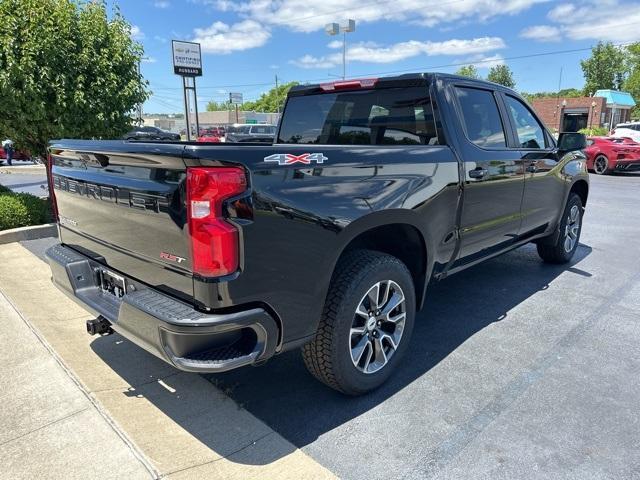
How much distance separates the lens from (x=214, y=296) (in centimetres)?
213

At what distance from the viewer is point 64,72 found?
6516 mm

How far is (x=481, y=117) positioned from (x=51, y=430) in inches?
144

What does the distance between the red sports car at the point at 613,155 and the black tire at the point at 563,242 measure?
12.5 metres

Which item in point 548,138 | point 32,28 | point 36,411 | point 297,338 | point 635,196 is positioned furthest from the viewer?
point 635,196

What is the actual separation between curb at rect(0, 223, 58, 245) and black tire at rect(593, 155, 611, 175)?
17.0m

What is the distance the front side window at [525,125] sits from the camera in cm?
442

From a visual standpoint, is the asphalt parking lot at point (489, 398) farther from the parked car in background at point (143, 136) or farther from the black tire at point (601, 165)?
the black tire at point (601, 165)

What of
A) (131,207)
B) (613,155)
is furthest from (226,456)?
(613,155)

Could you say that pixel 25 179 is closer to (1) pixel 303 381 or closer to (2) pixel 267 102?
(1) pixel 303 381

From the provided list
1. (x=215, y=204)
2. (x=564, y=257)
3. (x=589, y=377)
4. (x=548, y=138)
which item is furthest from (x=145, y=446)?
(x=564, y=257)

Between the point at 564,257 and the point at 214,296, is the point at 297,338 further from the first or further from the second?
the point at 564,257

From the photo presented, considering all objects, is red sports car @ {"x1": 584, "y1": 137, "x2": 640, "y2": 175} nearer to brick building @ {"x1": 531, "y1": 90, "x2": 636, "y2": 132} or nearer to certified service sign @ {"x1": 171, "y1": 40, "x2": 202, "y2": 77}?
certified service sign @ {"x1": 171, "y1": 40, "x2": 202, "y2": 77}

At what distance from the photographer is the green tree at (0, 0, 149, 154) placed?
6137 millimetres

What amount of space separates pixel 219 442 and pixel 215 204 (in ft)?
4.25
